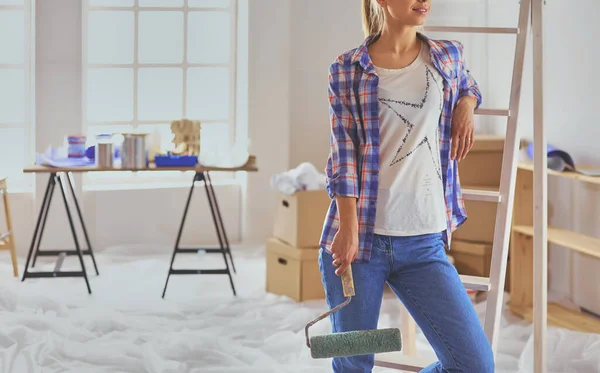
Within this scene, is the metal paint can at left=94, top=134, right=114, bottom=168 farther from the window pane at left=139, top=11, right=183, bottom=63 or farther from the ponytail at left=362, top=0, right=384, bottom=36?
the ponytail at left=362, top=0, right=384, bottom=36

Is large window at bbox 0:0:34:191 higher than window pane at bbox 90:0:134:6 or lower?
lower

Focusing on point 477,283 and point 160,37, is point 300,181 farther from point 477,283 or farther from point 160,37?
point 160,37

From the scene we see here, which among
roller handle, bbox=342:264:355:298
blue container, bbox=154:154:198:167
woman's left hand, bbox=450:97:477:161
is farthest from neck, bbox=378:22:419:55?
blue container, bbox=154:154:198:167

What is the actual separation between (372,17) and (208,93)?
4.52 meters

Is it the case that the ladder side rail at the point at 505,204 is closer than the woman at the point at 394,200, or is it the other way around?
the woman at the point at 394,200

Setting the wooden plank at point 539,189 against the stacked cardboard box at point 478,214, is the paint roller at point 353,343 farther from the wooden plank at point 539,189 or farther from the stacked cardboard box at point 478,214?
the stacked cardboard box at point 478,214

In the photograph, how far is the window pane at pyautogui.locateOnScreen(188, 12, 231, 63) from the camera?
22.9 feet

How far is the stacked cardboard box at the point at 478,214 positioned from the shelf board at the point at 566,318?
0.42 m

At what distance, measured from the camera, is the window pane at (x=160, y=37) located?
270 inches

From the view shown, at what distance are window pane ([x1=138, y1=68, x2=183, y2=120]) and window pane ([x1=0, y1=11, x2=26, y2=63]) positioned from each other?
933 mm

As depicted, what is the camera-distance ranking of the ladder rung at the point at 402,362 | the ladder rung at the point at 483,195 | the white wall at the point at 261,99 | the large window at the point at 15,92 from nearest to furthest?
the ladder rung at the point at 402,362 < the ladder rung at the point at 483,195 < the white wall at the point at 261,99 < the large window at the point at 15,92

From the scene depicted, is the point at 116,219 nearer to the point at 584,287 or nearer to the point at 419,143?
the point at 584,287

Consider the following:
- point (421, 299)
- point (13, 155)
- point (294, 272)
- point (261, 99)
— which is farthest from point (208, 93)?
point (421, 299)

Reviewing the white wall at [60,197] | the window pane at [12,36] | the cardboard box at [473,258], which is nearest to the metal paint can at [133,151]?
the white wall at [60,197]
